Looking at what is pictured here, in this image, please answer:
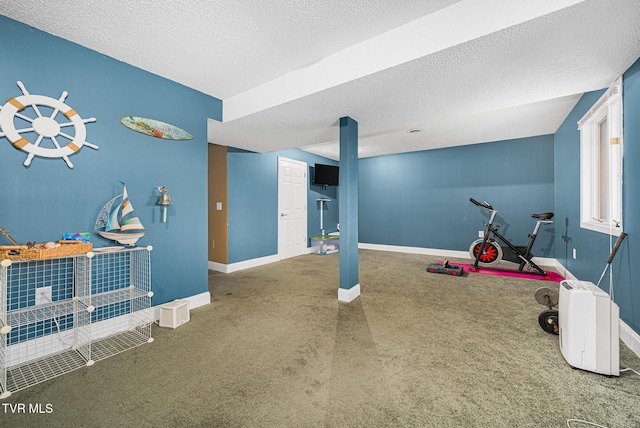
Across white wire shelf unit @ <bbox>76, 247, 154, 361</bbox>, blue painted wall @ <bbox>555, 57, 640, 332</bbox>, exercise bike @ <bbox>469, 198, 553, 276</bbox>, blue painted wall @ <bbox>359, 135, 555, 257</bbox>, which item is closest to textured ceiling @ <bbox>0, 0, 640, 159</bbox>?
blue painted wall @ <bbox>555, 57, 640, 332</bbox>

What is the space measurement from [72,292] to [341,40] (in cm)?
302

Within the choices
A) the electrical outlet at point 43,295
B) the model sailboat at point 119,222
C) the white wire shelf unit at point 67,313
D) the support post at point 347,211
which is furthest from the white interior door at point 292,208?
the electrical outlet at point 43,295

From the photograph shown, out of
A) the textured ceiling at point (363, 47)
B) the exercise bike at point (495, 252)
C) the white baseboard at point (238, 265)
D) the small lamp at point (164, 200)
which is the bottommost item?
→ the white baseboard at point (238, 265)

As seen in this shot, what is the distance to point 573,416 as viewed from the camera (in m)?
1.38

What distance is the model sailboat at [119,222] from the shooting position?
7.30 feet

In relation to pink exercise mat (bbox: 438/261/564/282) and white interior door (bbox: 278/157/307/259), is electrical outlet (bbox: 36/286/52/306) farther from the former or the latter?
pink exercise mat (bbox: 438/261/564/282)

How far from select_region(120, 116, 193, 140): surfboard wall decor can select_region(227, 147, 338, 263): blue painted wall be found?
1812mm

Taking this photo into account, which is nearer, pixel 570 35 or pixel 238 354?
pixel 570 35

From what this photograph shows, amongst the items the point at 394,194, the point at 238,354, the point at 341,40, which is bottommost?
the point at 238,354

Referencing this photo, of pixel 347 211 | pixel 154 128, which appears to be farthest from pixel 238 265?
pixel 154 128

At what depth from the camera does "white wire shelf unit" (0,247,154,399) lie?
1813 mm

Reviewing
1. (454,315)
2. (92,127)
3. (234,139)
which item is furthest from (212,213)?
(454,315)

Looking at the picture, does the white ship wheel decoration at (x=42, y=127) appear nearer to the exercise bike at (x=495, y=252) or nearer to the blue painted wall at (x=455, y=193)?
the exercise bike at (x=495, y=252)

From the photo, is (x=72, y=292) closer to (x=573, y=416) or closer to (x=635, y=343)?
(x=573, y=416)
